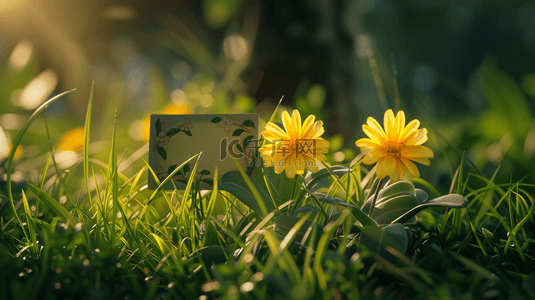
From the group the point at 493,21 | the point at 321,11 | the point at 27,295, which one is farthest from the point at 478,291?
the point at 493,21

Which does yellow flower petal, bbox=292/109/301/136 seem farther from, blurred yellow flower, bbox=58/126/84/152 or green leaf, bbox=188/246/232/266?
blurred yellow flower, bbox=58/126/84/152

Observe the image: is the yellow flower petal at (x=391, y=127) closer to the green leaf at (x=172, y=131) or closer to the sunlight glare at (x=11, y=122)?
the green leaf at (x=172, y=131)

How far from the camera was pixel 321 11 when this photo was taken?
2080 millimetres

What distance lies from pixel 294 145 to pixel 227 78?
1690mm

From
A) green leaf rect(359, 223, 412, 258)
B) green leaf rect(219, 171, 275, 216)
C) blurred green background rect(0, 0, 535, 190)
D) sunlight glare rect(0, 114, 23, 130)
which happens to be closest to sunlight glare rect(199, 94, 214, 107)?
blurred green background rect(0, 0, 535, 190)

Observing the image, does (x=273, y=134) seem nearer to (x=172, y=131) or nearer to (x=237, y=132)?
(x=237, y=132)

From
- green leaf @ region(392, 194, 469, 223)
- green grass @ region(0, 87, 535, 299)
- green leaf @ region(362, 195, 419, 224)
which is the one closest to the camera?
green grass @ region(0, 87, 535, 299)

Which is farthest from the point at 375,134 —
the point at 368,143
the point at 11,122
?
the point at 11,122

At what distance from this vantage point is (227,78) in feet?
7.77

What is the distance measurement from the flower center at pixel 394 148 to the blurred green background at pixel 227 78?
0.44 m

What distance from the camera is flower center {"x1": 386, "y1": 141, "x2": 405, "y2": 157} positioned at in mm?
720

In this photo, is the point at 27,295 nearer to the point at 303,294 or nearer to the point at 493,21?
the point at 303,294

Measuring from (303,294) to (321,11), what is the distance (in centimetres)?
195

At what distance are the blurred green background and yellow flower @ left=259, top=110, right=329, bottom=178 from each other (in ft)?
1.67
